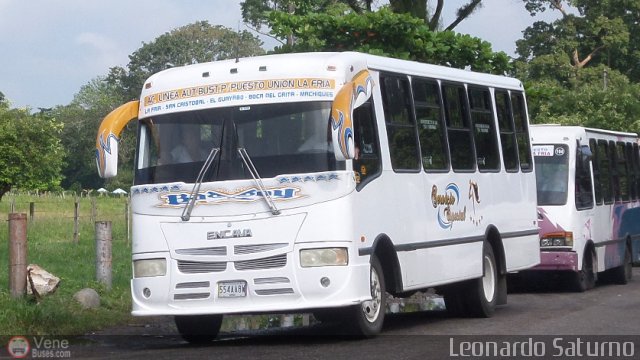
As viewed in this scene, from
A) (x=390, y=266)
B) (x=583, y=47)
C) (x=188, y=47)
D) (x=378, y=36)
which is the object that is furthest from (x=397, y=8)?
(x=188, y=47)

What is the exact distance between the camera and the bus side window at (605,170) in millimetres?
23844

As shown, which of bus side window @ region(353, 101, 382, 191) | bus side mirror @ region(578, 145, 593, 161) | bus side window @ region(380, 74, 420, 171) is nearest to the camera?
bus side window @ region(353, 101, 382, 191)

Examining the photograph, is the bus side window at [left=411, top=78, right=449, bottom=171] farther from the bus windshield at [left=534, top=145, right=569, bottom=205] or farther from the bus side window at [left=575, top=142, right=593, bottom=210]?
the bus side window at [left=575, top=142, right=593, bottom=210]

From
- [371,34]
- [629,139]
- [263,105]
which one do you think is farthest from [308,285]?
[629,139]

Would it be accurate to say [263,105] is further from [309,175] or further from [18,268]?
[18,268]

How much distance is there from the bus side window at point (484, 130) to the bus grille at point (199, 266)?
197 inches

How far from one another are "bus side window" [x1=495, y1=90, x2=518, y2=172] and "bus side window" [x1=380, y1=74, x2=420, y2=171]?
3246 millimetres

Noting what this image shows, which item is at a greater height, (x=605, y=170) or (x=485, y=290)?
(x=605, y=170)

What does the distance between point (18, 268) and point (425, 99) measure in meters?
5.20

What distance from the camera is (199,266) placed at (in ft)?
41.6

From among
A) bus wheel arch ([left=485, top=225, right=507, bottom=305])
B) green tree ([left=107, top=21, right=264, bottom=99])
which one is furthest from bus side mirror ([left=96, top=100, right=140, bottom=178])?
green tree ([left=107, top=21, right=264, bottom=99])

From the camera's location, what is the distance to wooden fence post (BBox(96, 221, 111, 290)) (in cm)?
1739

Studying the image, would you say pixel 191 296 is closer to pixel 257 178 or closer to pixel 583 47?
pixel 257 178

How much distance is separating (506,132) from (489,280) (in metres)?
2.19
